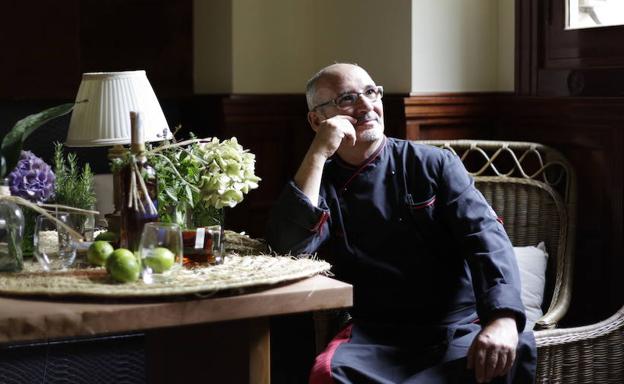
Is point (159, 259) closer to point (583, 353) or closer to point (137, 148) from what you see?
point (137, 148)

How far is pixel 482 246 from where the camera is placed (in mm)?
Answer: 2482

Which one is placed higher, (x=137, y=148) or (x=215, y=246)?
(x=137, y=148)

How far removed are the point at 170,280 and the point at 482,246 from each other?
85cm

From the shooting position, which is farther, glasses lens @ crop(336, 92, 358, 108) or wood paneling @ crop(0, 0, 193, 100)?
wood paneling @ crop(0, 0, 193, 100)

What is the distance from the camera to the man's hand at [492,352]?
2.32 m

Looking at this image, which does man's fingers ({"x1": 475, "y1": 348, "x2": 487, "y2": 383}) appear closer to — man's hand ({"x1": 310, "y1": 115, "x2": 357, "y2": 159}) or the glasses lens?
man's hand ({"x1": 310, "y1": 115, "x2": 357, "y2": 159})

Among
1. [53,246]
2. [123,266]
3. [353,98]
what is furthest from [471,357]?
[53,246]

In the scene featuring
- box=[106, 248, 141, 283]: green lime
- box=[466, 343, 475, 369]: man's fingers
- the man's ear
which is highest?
the man's ear

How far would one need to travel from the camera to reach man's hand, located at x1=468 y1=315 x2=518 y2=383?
2316mm

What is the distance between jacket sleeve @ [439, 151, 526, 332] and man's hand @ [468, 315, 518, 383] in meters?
0.06

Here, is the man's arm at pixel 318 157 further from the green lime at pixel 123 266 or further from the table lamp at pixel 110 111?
the green lime at pixel 123 266

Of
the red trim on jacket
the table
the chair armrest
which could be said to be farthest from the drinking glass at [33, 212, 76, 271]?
the chair armrest

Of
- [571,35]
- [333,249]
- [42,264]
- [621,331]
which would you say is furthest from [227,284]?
[571,35]

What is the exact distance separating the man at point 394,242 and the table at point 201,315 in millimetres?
321
